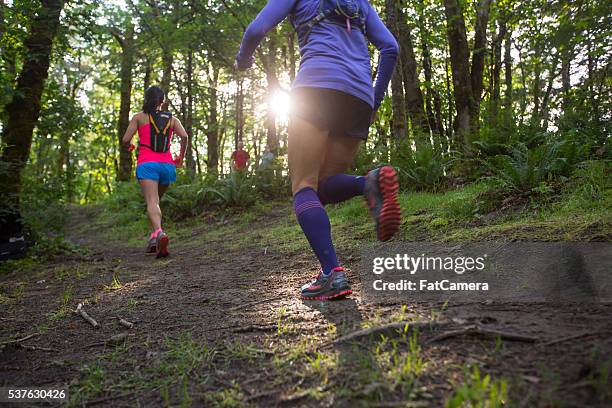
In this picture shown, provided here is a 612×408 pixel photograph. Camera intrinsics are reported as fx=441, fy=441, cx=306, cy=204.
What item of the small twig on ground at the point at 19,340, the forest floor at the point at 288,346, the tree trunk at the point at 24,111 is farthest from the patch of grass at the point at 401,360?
the tree trunk at the point at 24,111

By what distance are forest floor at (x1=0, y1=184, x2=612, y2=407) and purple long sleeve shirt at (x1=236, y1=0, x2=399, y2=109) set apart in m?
1.34

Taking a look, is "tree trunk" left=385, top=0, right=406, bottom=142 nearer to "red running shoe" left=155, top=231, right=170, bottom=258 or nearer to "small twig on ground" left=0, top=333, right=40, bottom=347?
"red running shoe" left=155, top=231, right=170, bottom=258

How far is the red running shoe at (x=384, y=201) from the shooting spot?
253cm

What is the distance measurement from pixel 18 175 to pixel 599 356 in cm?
707

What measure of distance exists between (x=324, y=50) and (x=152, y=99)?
4125 millimetres

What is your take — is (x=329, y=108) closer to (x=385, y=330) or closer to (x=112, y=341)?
(x=385, y=330)

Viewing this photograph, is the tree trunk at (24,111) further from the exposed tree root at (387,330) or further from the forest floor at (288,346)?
the exposed tree root at (387,330)

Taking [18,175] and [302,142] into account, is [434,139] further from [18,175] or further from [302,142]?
[18,175]

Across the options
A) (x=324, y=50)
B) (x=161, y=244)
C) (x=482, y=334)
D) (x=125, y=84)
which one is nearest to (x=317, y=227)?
(x=324, y=50)

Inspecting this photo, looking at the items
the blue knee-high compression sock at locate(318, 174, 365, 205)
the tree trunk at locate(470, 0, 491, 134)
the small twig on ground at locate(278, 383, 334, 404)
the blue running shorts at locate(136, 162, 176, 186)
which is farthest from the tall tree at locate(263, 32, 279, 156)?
the small twig on ground at locate(278, 383, 334, 404)

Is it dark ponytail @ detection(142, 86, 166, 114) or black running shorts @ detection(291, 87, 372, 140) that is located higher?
dark ponytail @ detection(142, 86, 166, 114)

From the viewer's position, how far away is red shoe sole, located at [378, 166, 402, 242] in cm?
253

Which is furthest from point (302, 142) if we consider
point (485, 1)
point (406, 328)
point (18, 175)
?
point (485, 1)

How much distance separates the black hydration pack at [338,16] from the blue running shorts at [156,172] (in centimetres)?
388
